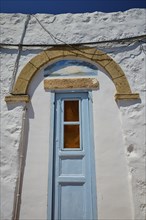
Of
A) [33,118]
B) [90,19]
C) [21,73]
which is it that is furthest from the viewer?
[90,19]

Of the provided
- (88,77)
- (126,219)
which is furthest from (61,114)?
(126,219)

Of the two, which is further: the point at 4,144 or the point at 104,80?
the point at 104,80

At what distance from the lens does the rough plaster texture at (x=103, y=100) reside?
351 centimetres

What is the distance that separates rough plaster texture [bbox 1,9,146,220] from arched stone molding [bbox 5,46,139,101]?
0.36ft

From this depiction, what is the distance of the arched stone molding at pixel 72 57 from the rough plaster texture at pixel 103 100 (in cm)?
11

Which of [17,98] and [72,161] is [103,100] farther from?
[17,98]

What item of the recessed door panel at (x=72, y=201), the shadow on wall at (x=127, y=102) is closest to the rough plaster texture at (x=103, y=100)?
the shadow on wall at (x=127, y=102)

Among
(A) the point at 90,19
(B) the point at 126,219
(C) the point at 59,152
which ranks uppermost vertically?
(A) the point at 90,19

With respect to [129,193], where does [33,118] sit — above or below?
above

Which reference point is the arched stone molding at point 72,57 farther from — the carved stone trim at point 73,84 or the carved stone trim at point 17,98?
the carved stone trim at point 73,84

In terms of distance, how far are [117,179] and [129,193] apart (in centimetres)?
28

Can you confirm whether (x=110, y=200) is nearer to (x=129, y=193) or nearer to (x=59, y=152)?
(x=129, y=193)

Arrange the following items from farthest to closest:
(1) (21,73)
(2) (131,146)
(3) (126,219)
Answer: (1) (21,73), (2) (131,146), (3) (126,219)

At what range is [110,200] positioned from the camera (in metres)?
3.48
